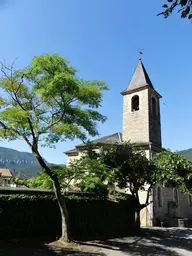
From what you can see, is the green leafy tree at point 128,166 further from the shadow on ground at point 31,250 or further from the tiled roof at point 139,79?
the tiled roof at point 139,79

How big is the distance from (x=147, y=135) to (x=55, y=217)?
49.2ft

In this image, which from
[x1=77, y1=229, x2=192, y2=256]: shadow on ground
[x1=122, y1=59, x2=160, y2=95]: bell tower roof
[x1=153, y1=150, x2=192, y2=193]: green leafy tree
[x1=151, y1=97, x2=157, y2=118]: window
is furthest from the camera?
[x1=151, y1=97, x2=157, y2=118]: window

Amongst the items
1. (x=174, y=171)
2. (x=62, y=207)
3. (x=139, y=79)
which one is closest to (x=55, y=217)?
(x=62, y=207)

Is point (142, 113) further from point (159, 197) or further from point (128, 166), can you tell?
point (128, 166)

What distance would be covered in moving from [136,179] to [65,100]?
7992mm

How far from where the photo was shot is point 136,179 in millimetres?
15844

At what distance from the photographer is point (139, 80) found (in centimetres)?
2798

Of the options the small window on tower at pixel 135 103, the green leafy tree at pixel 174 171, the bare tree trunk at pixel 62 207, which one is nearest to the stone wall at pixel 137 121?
the small window on tower at pixel 135 103

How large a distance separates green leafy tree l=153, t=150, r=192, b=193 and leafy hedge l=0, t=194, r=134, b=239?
3564mm

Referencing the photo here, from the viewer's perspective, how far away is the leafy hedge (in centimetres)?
1087

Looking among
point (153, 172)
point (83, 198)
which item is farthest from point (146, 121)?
point (83, 198)

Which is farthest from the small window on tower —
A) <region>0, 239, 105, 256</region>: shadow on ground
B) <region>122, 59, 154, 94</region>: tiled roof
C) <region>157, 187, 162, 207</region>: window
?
<region>0, 239, 105, 256</region>: shadow on ground

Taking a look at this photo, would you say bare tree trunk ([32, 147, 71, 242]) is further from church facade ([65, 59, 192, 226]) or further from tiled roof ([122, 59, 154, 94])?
tiled roof ([122, 59, 154, 94])

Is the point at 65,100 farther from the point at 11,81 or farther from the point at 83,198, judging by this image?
the point at 83,198
